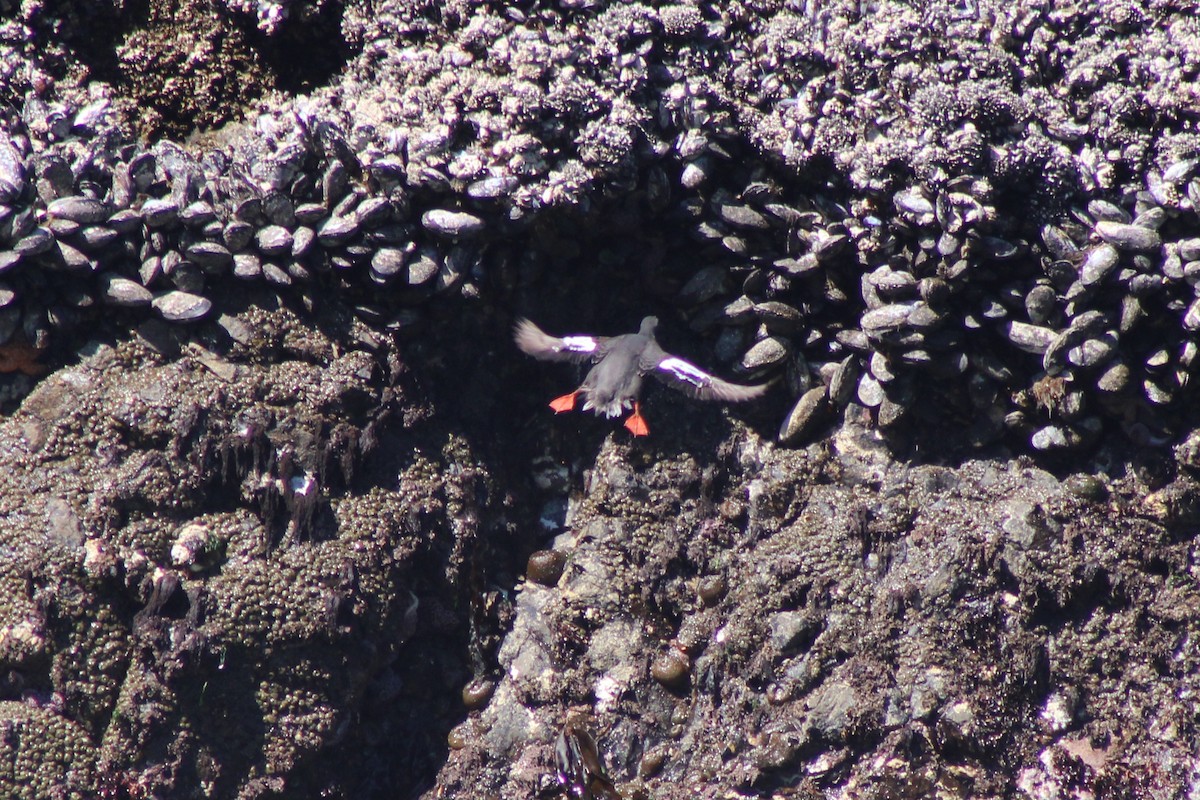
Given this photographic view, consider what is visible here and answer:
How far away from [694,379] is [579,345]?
0.43 meters

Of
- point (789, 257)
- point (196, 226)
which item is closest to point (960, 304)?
point (789, 257)

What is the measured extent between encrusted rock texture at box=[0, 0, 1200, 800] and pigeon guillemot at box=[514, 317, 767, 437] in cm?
14

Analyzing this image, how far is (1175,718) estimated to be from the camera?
3.81 metres

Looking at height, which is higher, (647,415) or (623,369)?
(623,369)

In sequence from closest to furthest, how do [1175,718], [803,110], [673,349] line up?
[1175,718] → [803,110] → [673,349]

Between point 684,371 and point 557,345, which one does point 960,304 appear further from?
point 557,345

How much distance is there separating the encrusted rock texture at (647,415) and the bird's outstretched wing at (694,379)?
0.40ft

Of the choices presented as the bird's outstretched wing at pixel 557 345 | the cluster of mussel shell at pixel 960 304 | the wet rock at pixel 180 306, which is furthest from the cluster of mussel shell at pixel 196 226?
the cluster of mussel shell at pixel 960 304

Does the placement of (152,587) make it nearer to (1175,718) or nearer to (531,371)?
(531,371)

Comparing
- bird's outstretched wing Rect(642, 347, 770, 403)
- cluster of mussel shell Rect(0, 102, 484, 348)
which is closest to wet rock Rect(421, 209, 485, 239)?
cluster of mussel shell Rect(0, 102, 484, 348)

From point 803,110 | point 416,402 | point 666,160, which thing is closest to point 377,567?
point 416,402

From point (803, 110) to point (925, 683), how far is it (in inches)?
78.2

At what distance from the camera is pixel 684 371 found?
4207 millimetres

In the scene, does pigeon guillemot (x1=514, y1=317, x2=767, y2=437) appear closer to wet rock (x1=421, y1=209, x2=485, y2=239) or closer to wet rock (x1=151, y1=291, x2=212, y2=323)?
wet rock (x1=421, y1=209, x2=485, y2=239)
